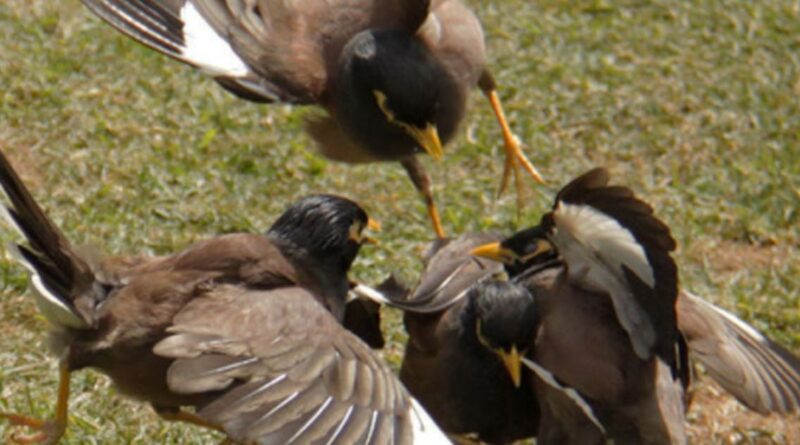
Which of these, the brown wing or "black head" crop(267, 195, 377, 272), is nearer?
"black head" crop(267, 195, 377, 272)

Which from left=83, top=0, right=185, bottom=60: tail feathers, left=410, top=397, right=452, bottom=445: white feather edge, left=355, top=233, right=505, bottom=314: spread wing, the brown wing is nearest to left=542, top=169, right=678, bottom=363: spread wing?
left=355, top=233, right=505, bottom=314: spread wing

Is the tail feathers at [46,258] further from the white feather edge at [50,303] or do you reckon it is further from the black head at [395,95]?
the black head at [395,95]

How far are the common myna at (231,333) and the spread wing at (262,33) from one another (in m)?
1.02

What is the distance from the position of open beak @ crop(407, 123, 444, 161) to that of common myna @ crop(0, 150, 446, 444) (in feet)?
2.91

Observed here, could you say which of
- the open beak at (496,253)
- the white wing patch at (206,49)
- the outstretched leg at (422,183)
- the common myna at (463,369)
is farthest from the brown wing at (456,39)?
the common myna at (463,369)

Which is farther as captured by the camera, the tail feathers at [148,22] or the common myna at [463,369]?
the tail feathers at [148,22]

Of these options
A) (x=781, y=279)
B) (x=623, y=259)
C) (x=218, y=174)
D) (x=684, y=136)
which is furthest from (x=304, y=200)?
(x=684, y=136)

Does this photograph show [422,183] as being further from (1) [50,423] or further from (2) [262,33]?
(1) [50,423]

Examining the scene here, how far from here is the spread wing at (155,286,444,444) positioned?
4.00 meters

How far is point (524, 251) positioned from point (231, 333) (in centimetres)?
100

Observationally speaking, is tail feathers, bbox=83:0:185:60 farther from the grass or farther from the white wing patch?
the grass

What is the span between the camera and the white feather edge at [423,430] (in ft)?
13.4

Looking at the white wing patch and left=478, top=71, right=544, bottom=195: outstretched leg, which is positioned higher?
the white wing patch

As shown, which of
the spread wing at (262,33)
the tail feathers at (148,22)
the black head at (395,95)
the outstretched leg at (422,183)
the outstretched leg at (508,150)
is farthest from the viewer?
the outstretched leg at (508,150)
